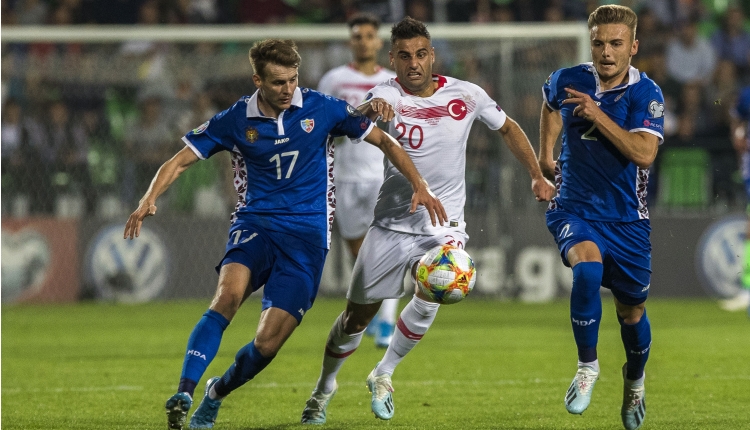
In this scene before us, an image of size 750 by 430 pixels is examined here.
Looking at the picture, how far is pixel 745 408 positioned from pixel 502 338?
4193mm

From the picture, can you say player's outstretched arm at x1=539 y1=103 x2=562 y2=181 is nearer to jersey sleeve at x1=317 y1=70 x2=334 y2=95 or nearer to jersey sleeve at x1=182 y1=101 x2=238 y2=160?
jersey sleeve at x1=182 y1=101 x2=238 y2=160

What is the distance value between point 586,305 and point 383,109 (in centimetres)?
145

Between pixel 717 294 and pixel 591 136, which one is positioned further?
pixel 717 294

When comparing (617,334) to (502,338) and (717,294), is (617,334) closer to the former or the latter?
(502,338)

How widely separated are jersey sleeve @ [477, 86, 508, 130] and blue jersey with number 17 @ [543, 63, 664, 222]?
0.60 m

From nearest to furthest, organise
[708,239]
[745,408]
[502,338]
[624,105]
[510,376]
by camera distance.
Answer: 1. [624,105]
2. [745,408]
3. [510,376]
4. [502,338]
5. [708,239]

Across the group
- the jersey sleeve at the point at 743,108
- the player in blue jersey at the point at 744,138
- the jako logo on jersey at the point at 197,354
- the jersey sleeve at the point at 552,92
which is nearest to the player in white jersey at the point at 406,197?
the jersey sleeve at the point at 552,92

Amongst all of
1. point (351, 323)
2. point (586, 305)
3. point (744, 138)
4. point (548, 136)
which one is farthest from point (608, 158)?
point (744, 138)

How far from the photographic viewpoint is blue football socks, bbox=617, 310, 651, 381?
609cm

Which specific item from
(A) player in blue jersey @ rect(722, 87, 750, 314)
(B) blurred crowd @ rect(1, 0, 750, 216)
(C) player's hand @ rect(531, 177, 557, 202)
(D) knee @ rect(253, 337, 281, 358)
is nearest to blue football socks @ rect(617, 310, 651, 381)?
(C) player's hand @ rect(531, 177, 557, 202)

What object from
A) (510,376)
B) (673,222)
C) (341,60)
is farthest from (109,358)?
(673,222)

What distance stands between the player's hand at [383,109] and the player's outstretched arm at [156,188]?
965 millimetres

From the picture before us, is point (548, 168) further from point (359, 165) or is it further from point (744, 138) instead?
point (744, 138)

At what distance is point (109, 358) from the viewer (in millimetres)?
9430
